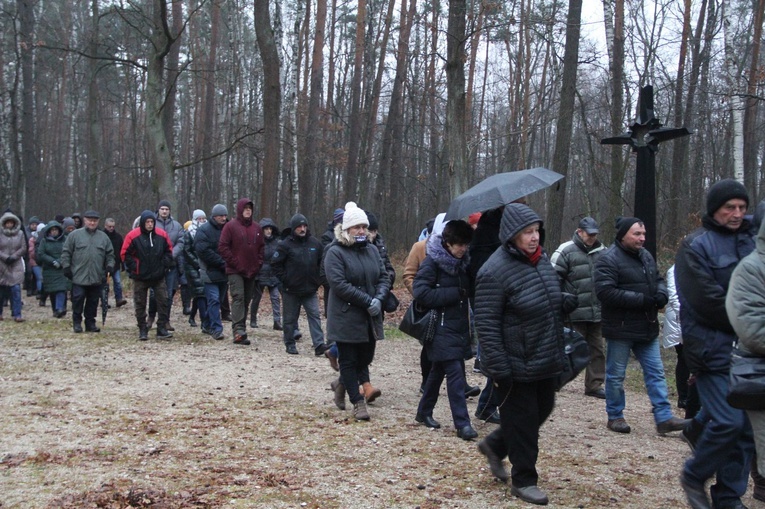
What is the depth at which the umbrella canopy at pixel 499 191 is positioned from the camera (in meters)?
6.70

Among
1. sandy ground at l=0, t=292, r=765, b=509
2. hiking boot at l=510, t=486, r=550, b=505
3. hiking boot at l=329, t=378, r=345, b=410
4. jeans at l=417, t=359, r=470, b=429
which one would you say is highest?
jeans at l=417, t=359, r=470, b=429

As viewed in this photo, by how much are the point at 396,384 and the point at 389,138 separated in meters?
20.7

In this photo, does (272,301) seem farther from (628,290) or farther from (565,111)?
(628,290)

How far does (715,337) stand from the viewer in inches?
190

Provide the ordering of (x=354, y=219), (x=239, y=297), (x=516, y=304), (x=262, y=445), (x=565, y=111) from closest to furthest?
(x=516, y=304) < (x=262, y=445) < (x=354, y=219) < (x=239, y=297) < (x=565, y=111)

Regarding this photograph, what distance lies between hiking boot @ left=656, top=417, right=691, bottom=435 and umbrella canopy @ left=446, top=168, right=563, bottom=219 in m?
2.48

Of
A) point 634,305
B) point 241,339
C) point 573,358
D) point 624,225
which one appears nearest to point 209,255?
point 241,339

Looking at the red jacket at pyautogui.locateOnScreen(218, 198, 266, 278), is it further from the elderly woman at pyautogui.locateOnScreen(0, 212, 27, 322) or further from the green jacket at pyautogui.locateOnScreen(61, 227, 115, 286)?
the elderly woman at pyautogui.locateOnScreen(0, 212, 27, 322)

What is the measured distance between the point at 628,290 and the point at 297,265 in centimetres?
544

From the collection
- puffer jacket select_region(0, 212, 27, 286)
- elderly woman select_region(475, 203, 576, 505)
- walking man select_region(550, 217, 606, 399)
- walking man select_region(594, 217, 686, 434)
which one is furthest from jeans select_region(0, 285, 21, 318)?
elderly woman select_region(475, 203, 576, 505)

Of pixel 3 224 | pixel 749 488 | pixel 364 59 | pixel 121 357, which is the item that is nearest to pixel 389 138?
pixel 364 59

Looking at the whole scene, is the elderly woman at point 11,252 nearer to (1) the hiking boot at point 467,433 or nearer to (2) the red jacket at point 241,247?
(2) the red jacket at point 241,247

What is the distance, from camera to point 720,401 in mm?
4762

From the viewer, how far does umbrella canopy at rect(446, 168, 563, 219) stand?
6.70 m
